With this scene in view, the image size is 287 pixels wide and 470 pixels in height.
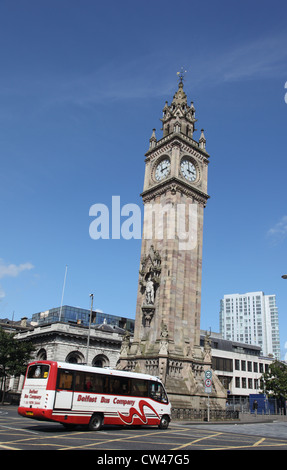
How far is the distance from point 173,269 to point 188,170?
13.2 metres

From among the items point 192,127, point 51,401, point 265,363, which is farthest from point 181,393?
point 265,363

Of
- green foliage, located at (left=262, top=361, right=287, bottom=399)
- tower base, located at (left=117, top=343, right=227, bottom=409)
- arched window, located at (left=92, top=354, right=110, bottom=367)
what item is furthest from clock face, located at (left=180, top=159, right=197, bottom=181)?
green foliage, located at (left=262, top=361, right=287, bottom=399)

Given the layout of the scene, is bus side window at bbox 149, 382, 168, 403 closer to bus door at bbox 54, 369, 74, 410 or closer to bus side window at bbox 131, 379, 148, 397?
bus side window at bbox 131, 379, 148, 397

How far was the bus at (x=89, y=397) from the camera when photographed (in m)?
19.4

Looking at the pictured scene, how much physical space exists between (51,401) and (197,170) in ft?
115

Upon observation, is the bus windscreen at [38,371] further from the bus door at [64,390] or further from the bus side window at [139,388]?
the bus side window at [139,388]

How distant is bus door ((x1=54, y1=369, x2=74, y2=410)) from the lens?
1947 cm

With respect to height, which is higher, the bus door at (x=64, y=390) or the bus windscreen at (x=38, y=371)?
the bus windscreen at (x=38, y=371)

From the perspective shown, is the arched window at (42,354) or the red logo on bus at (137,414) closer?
the red logo on bus at (137,414)

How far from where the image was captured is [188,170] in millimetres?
46906

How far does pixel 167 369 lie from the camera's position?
36062 millimetres

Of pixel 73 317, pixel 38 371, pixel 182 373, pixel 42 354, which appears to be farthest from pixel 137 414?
pixel 73 317

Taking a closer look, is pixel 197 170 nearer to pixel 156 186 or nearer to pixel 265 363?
pixel 156 186

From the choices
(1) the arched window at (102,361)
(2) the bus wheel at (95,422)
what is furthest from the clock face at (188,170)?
(2) the bus wheel at (95,422)
